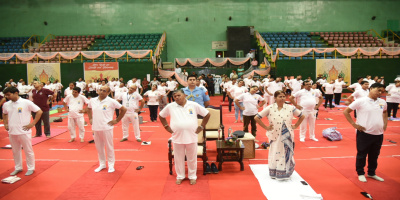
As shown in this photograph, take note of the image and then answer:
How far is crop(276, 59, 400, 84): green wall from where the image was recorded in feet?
70.1

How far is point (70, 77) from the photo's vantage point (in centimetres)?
2169

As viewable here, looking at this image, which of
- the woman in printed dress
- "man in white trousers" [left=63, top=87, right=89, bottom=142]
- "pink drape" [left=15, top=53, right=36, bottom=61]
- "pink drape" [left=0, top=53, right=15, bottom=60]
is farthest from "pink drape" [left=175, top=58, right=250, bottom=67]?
the woman in printed dress

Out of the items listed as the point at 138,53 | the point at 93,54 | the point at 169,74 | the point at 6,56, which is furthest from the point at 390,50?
the point at 6,56

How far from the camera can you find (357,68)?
71.5ft

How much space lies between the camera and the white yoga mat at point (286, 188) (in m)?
4.71

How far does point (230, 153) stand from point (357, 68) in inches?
774

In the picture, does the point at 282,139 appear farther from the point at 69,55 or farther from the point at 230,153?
the point at 69,55

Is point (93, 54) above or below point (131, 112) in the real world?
above

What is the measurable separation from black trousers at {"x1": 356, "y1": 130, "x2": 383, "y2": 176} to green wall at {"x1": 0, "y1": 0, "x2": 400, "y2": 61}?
890 inches

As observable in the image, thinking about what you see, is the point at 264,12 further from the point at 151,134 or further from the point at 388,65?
the point at 151,134

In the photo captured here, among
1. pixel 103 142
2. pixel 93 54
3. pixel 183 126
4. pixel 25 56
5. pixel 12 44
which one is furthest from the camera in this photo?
pixel 12 44

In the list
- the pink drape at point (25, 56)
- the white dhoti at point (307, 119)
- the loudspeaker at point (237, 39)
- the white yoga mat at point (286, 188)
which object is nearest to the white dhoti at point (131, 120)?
the white yoga mat at point (286, 188)

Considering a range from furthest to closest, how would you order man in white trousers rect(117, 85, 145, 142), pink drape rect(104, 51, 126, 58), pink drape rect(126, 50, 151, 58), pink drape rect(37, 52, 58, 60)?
pink drape rect(37, 52, 58, 60) → pink drape rect(104, 51, 126, 58) → pink drape rect(126, 50, 151, 58) → man in white trousers rect(117, 85, 145, 142)

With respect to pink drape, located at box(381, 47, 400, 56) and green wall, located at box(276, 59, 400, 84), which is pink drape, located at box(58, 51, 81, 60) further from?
pink drape, located at box(381, 47, 400, 56)
